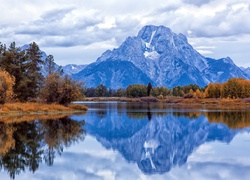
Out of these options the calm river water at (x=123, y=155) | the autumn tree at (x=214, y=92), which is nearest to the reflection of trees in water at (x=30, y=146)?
the calm river water at (x=123, y=155)

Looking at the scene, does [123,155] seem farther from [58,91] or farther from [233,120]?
[58,91]

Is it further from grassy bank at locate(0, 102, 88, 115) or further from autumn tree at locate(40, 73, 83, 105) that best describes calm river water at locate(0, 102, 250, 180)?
autumn tree at locate(40, 73, 83, 105)

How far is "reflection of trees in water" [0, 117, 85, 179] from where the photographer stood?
21.5 m

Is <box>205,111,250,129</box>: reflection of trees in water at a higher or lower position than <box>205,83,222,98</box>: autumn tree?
lower

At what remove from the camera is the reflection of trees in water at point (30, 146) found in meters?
21.5

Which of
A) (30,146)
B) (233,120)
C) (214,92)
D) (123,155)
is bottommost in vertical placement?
(123,155)

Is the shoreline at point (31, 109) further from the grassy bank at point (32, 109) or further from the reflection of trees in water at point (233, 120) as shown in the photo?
the reflection of trees in water at point (233, 120)

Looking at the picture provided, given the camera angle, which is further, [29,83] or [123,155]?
[29,83]

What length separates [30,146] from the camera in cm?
2869

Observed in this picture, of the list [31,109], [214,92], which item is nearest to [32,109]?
[31,109]

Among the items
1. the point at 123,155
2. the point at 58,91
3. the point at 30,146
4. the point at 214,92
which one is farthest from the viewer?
the point at 214,92

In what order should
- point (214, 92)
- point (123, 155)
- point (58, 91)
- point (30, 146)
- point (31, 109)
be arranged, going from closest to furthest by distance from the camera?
point (123, 155), point (30, 146), point (31, 109), point (58, 91), point (214, 92)

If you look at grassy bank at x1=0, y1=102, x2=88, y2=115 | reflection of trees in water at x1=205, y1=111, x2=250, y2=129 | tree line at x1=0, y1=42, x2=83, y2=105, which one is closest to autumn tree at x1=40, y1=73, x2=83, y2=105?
tree line at x1=0, y1=42, x2=83, y2=105

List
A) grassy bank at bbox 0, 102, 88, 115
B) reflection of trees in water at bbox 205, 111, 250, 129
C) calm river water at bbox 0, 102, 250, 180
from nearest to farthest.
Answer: calm river water at bbox 0, 102, 250, 180
reflection of trees in water at bbox 205, 111, 250, 129
grassy bank at bbox 0, 102, 88, 115
